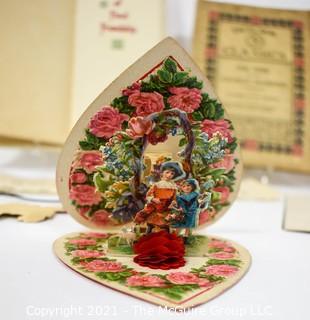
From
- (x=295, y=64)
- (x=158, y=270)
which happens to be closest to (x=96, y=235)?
(x=158, y=270)

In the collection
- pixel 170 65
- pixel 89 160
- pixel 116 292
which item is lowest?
pixel 116 292

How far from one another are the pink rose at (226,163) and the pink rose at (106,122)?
12cm

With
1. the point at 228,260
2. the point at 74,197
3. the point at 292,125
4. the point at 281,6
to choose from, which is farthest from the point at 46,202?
the point at 281,6

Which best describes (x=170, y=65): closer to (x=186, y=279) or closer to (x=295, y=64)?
(x=186, y=279)

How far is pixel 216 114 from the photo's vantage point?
567 mm

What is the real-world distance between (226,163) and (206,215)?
0.23ft

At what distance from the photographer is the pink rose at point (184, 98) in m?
0.55

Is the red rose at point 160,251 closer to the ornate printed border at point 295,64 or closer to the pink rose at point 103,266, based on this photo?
the pink rose at point 103,266

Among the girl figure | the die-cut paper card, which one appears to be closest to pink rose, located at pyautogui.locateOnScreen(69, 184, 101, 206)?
the die-cut paper card

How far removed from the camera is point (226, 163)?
23.4 inches

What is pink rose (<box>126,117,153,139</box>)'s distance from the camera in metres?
0.55

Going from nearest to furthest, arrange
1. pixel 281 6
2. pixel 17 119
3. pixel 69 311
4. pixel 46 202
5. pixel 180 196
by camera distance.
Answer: pixel 69 311 → pixel 180 196 → pixel 46 202 → pixel 17 119 → pixel 281 6

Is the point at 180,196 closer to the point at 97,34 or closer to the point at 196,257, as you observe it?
the point at 196,257

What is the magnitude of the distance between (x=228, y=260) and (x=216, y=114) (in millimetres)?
162
